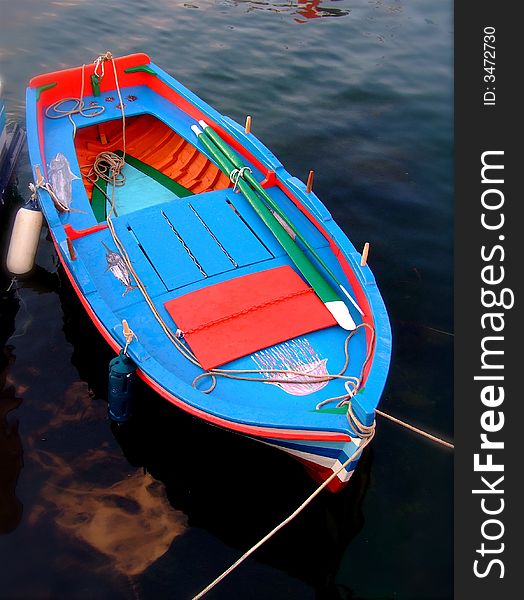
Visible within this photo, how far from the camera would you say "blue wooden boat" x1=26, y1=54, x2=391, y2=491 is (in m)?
6.37

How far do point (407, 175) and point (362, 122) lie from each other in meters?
2.59

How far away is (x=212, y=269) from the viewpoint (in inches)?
319

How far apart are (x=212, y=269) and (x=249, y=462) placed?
277cm

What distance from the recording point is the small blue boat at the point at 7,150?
11.1 m

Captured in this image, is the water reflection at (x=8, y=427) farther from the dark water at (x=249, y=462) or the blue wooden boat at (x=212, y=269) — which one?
the blue wooden boat at (x=212, y=269)

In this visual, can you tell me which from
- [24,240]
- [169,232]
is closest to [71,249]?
[169,232]

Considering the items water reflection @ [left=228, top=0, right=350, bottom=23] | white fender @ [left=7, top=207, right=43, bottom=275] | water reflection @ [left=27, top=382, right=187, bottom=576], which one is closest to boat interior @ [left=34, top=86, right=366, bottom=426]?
white fender @ [left=7, top=207, right=43, bottom=275]

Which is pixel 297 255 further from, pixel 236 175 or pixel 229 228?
pixel 236 175

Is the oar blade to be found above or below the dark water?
above

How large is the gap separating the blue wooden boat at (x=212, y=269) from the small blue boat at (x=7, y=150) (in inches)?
54.5

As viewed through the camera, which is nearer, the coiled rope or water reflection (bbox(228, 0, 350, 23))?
the coiled rope

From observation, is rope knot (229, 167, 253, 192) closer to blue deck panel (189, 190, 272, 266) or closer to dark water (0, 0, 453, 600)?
blue deck panel (189, 190, 272, 266)

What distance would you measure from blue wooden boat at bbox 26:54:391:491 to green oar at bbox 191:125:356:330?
0.9 inches

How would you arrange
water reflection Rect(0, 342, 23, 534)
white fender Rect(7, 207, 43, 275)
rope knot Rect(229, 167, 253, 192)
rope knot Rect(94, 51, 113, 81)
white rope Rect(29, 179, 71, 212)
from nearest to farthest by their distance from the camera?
water reflection Rect(0, 342, 23, 534)
white rope Rect(29, 179, 71, 212)
rope knot Rect(229, 167, 253, 192)
white fender Rect(7, 207, 43, 275)
rope knot Rect(94, 51, 113, 81)
